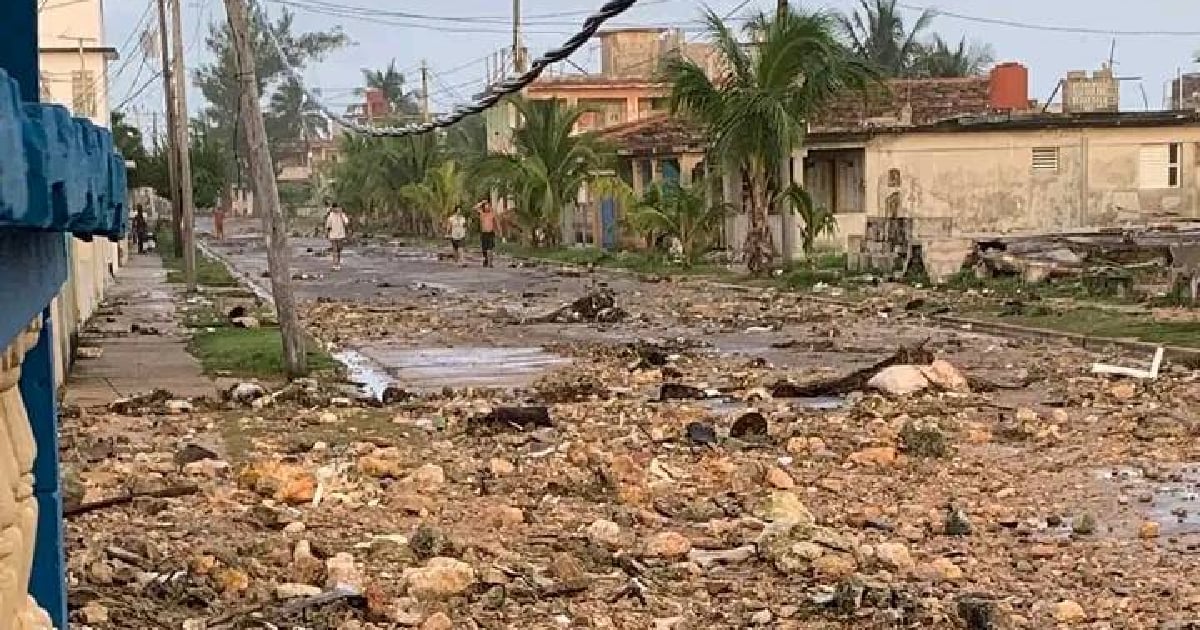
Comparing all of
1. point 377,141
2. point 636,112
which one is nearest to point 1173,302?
point 636,112

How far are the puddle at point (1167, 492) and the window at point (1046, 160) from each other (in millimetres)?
30593

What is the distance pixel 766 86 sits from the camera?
111 feet

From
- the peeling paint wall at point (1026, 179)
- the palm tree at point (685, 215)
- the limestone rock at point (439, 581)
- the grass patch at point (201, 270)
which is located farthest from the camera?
the peeling paint wall at point (1026, 179)

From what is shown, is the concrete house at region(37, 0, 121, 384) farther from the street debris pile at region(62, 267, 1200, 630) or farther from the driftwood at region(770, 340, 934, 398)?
the street debris pile at region(62, 267, 1200, 630)

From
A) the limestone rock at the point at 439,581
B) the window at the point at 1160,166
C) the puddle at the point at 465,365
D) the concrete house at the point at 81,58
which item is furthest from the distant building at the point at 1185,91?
the limestone rock at the point at 439,581

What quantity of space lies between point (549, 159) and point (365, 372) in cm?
3060

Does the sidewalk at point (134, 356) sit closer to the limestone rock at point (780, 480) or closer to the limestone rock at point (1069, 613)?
the limestone rock at point (780, 480)

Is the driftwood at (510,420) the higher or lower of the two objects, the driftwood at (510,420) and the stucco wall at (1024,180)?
the lower

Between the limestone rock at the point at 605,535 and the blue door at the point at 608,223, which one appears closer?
A: the limestone rock at the point at 605,535

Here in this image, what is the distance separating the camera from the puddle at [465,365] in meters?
19.2

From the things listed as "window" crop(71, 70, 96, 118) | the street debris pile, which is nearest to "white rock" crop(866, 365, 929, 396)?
the street debris pile

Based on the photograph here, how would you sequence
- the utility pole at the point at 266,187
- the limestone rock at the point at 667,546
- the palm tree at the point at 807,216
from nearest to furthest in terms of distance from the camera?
the limestone rock at the point at 667,546 → the utility pole at the point at 266,187 → the palm tree at the point at 807,216

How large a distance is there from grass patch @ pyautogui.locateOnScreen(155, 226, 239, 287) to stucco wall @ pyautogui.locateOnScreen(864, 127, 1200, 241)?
14974 millimetres

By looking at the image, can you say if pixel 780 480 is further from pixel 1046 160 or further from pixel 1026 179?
pixel 1046 160
